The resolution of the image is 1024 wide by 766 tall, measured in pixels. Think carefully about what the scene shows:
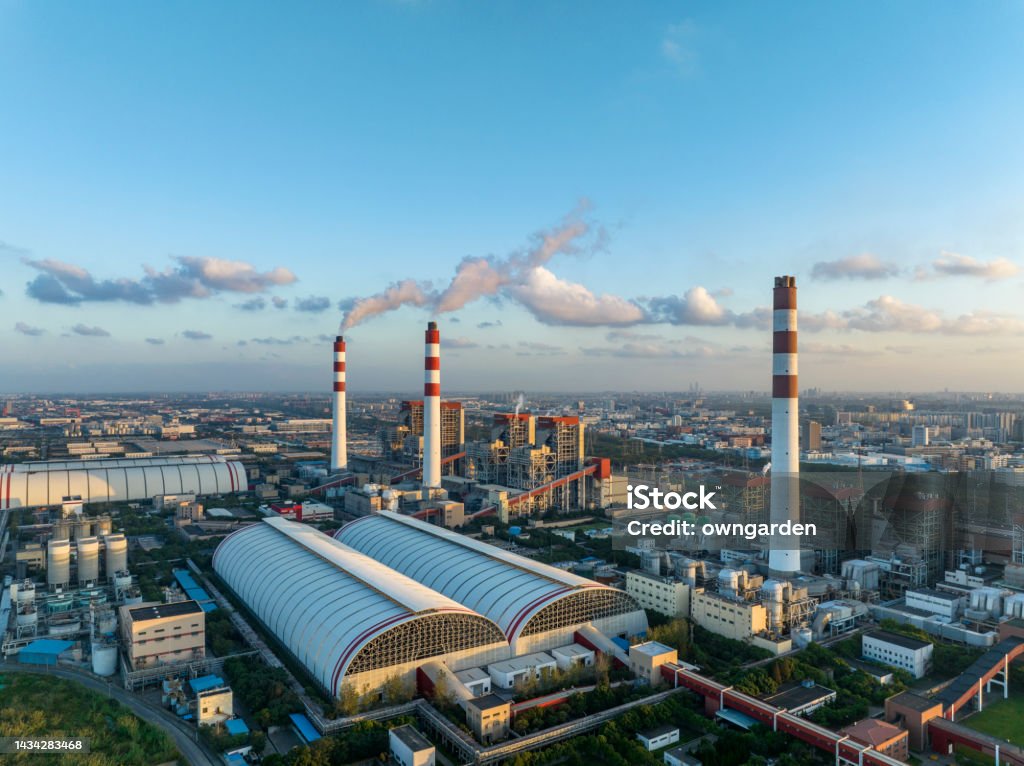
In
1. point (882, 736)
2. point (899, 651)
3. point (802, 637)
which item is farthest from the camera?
point (802, 637)

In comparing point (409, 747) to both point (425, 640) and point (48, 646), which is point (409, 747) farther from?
point (48, 646)

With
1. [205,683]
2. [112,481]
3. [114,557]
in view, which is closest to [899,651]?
[205,683]

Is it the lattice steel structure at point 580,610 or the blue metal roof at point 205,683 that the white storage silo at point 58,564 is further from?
the lattice steel structure at point 580,610

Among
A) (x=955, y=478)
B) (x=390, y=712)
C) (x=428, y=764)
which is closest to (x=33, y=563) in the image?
(x=390, y=712)

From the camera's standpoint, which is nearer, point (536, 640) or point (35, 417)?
point (536, 640)

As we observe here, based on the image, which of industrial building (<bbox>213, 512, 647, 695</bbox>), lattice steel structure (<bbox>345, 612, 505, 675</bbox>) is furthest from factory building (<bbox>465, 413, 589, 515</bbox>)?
lattice steel structure (<bbox>345, 612, 505, 675</bbox>)

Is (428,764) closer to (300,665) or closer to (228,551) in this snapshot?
(300,665)

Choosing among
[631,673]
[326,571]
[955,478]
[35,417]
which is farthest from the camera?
[35,417]

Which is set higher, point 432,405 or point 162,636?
point 432,405
